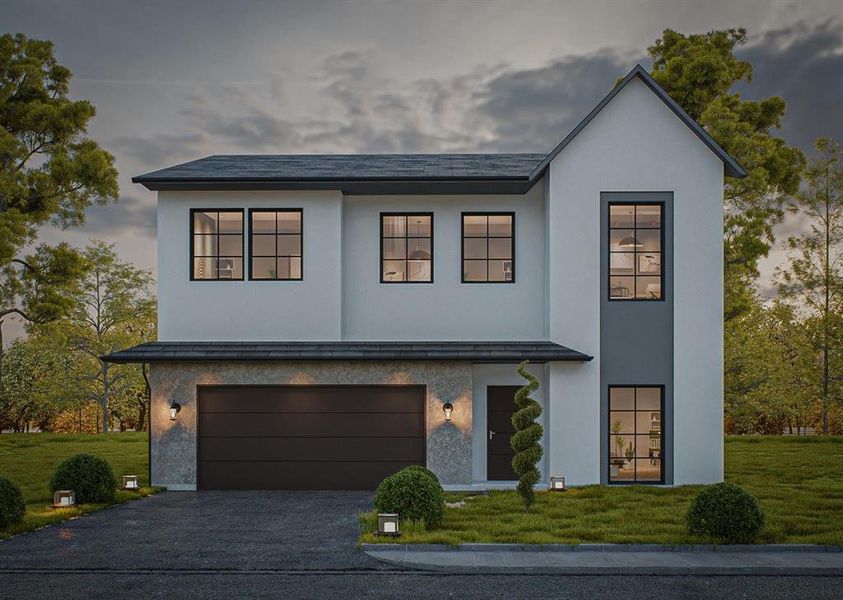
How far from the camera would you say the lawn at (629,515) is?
9.38m

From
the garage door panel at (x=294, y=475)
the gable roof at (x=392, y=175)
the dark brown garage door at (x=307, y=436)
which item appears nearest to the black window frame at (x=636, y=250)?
the gable roof at (x=392, y=175)

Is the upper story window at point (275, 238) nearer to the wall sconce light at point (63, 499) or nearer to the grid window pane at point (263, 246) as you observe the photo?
the grid window pane at point (263, 246)

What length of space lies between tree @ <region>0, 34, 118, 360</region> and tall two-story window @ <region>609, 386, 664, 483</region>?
15.4 m

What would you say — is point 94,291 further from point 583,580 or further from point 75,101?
point 583,580

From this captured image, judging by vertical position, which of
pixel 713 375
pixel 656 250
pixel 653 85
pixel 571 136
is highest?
pixel 653 85

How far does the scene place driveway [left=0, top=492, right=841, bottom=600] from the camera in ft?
24.6

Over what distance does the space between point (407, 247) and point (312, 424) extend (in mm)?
4413

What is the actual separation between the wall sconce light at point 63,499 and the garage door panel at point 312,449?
9.87 ft

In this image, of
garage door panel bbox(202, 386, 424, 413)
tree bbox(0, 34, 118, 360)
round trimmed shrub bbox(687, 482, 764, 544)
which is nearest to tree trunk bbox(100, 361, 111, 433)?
tree bbox(0, 34, 118, 360)

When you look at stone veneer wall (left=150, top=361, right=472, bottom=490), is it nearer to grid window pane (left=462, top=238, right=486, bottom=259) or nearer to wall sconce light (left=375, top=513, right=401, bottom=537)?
grid window pane (left=462, top=238, right=486, bottom=259)

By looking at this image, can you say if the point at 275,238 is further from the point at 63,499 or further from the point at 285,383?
the point at 63,499

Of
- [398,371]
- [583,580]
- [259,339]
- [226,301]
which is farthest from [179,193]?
[583,580]

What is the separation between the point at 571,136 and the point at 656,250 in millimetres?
3022

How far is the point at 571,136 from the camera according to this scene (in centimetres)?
1397
